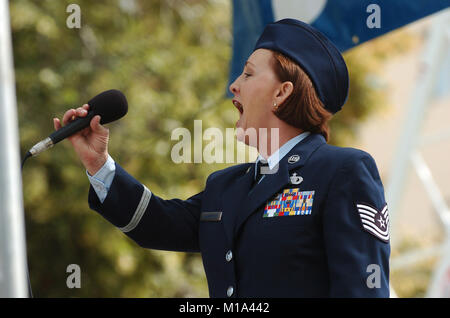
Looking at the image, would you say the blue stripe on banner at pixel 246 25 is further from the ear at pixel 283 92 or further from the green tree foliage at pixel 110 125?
the green tree foliage at pixel 110 125

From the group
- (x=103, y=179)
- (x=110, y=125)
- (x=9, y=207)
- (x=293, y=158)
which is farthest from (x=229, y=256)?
(x=110, y=125)

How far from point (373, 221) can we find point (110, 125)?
5505mm

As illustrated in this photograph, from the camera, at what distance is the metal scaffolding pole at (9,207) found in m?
2.49

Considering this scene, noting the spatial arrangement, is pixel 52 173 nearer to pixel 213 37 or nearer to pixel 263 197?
pixel 213 37

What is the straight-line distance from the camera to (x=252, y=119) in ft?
7.09

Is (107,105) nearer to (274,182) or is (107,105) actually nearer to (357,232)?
(274,182)

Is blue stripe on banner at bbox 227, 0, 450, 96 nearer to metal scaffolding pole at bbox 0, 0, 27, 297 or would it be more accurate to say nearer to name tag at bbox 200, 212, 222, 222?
name tag at bbox 200, 212, 222, 222

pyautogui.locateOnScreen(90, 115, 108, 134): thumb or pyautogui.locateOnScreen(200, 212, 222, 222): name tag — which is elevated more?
pyautogui.locateOnScreen(90, 115, 108, 134): thumb

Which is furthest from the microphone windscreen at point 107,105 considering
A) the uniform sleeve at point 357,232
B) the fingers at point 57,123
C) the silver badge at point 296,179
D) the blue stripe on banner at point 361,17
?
the blue stripe on banner at point 361,17

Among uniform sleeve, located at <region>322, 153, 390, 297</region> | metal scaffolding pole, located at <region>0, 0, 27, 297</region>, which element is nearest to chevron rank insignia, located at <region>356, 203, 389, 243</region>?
uniform sleeve, located at <region>322, 153, 390, 297</region>

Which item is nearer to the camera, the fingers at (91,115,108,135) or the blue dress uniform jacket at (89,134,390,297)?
the blue dress uniform jacket at (89,134,390,297)

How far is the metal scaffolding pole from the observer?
2492 millimetres

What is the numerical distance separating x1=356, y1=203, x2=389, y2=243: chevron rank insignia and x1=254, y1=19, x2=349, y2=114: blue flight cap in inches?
14.9
